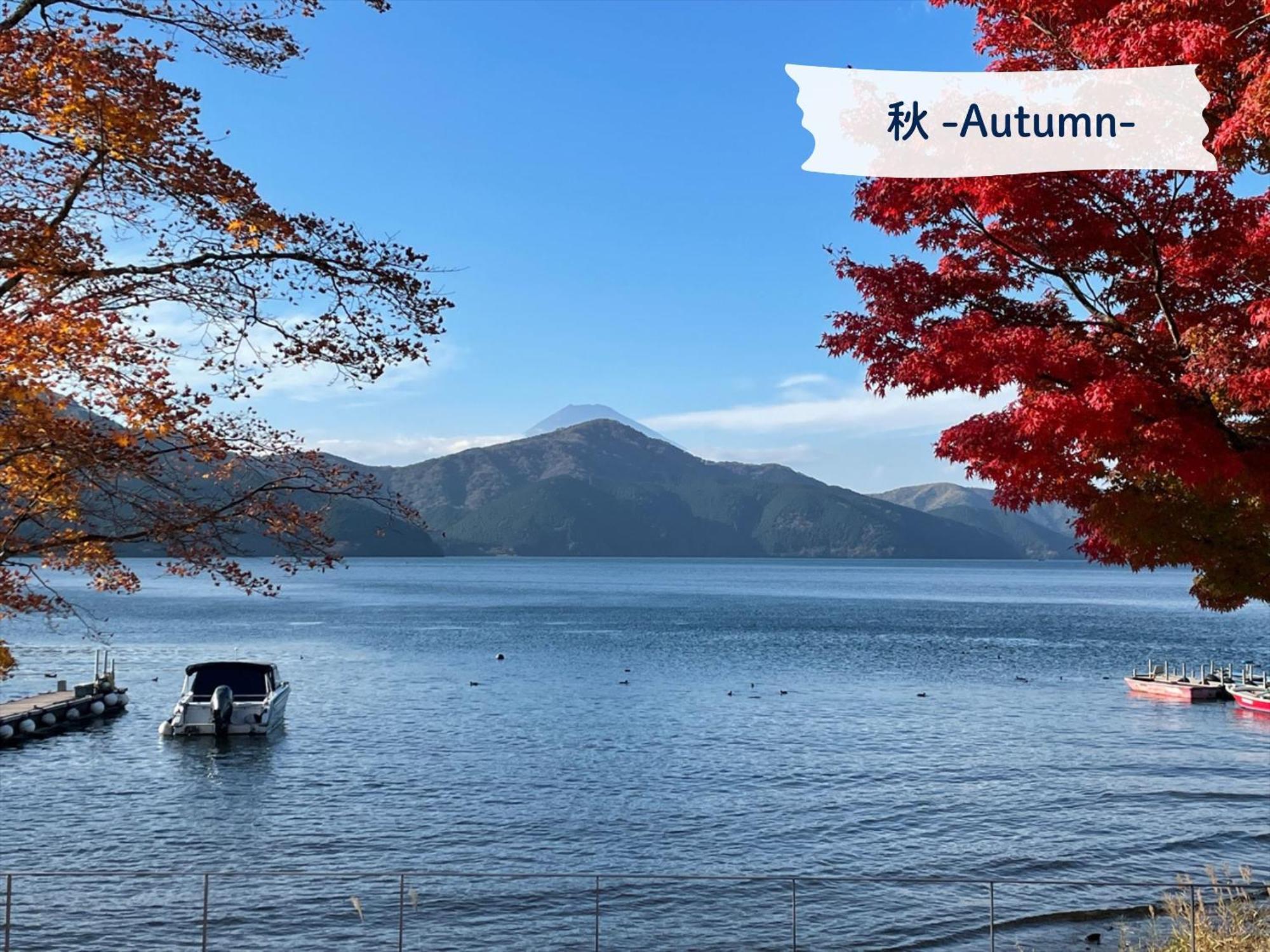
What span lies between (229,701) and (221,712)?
2.83 feet

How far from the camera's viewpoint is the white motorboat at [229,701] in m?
56.7

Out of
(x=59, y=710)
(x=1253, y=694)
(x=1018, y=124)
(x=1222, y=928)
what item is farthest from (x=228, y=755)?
(x=1253, y=694)

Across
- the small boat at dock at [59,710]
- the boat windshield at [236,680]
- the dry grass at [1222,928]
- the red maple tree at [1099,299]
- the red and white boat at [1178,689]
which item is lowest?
the red and white boat at [1178,689]

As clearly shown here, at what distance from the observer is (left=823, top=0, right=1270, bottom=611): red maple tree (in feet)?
41.1

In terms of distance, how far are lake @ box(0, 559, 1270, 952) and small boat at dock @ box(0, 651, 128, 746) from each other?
196cm

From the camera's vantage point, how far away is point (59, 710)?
198ft

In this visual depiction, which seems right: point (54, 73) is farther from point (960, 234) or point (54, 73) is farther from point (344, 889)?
point (344, 889)

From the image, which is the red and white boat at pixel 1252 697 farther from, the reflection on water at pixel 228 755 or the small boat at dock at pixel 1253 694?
the reflection on water at pixel 228 755

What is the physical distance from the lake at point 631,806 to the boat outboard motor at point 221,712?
1316 millimetres

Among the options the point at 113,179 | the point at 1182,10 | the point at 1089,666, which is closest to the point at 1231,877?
the point at 1182,10

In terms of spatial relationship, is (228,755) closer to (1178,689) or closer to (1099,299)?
(1099,299)

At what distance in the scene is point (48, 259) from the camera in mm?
11805

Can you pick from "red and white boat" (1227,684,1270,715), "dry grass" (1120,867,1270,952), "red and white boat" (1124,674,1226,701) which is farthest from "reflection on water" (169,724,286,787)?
"red and white boat" (1227,684,1270,715)

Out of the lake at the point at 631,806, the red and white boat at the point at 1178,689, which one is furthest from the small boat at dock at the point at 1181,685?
the lake at the point at 631,806
